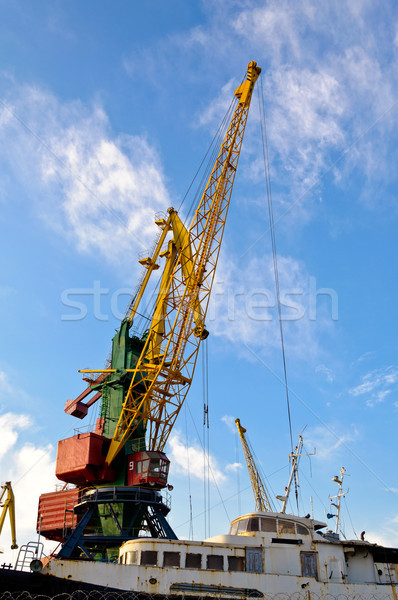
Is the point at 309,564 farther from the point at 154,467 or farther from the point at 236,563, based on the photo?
the point at 154,467

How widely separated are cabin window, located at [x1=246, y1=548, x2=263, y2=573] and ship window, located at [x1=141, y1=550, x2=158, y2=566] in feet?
19.9

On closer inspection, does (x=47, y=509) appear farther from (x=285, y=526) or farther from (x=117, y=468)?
(x=285, y=526)

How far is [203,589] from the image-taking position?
3198 centimetres

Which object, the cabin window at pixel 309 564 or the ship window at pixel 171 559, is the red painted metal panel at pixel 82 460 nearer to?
the ship window at pixel 171 559

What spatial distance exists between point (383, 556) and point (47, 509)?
36940 millimetres

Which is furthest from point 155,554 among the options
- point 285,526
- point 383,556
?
point 383,556

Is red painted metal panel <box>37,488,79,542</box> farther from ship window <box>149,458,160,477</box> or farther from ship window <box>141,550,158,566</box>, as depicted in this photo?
ship window <box>141,550,158,566</box>

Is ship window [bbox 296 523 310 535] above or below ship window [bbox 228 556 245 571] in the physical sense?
above

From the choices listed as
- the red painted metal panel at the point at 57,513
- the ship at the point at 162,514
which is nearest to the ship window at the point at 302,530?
the ship at the point at 162,514

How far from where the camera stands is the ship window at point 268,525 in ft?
118

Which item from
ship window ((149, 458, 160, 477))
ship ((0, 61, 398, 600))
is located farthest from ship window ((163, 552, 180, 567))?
ship window ((149, 458, 160, 477))

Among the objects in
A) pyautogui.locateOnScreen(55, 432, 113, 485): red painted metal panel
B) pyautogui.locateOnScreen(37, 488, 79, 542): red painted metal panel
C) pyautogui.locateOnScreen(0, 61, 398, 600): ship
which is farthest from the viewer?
pyautogui.locateOnScreen(37, 488, 79, 542): red painted metal panel

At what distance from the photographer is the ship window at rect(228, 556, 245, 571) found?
111 feet

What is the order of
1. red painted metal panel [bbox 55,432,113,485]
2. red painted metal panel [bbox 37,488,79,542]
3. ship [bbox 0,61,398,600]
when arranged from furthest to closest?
1. red painted metal panel [bbox 37,488,79,542]
2. red painted metal panel [bbox 55,432,113,485]
3. ship [bbox 0,61,398,600]
